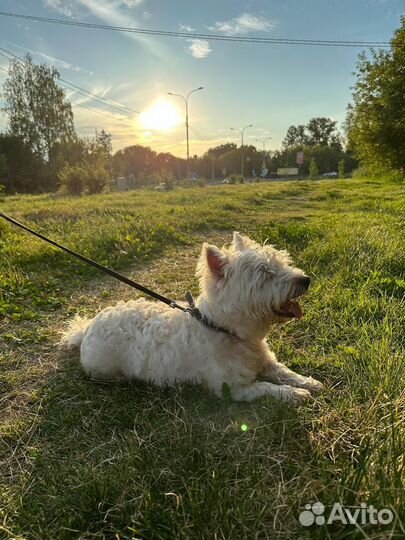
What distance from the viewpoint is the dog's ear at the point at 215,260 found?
9.86 ft

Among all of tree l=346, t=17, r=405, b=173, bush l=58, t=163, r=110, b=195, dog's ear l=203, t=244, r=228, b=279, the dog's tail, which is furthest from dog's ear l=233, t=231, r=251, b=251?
bush l=58, t=163, r=110, b=195

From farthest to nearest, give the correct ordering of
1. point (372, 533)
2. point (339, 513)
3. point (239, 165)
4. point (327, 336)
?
point (239, 165) → point (327, 336) → point (339, 513) → point (372, 533)

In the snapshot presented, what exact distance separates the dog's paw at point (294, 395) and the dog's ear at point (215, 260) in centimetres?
101

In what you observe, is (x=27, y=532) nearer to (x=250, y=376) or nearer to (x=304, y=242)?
(x=250, y=376)

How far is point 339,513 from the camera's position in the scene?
1.60 metres

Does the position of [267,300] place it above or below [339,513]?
above

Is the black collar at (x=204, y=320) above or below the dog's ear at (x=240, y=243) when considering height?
below

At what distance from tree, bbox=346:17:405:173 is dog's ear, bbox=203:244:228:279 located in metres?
20.2

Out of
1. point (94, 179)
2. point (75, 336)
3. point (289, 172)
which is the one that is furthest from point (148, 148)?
point (75, 336)

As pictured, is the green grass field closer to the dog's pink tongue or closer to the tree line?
the dog's pink tongue

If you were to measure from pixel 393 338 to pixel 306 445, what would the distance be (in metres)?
1.65

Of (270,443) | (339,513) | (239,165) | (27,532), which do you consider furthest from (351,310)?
(239,165)

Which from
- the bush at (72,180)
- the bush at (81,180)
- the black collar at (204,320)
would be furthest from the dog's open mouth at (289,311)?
the bush at (72,180)

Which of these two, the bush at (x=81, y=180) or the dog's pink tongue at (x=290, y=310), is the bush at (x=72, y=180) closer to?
the bush at (x=81, y=180)
